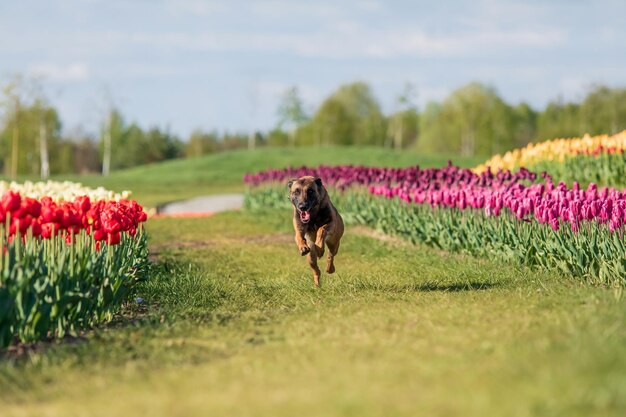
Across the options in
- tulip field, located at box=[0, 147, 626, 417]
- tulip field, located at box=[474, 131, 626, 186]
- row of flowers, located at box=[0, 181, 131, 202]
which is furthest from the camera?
tulip field, located at box=[474, 131, 626, 186]

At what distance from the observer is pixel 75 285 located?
813cm

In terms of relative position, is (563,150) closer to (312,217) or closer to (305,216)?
(312,217)

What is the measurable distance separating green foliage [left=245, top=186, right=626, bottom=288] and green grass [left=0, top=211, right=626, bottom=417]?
45 centimetres

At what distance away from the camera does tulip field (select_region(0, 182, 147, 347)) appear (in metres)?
7.52

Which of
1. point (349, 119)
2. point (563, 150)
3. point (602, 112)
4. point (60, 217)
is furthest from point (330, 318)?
point (349, 119)

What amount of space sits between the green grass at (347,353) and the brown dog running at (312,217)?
0.61 metres

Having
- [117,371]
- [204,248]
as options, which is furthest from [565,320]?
[204,248]

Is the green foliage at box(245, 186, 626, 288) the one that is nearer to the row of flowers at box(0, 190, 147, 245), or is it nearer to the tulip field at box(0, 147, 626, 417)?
the tulip field at box(0, 147, 626, 417)

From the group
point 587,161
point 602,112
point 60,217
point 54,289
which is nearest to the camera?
point 54,289

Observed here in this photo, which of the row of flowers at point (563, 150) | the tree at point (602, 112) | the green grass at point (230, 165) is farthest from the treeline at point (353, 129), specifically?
the row of flowers at point (563, 150)

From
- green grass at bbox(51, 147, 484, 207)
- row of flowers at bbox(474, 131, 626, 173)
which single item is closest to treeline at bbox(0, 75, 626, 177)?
green grass at bbox(51, 147, 484, 207)

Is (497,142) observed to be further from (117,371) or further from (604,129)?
(117,371)

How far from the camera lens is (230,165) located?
176 ft

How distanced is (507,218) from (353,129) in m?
72.2
